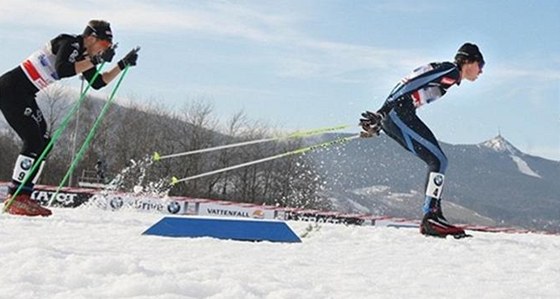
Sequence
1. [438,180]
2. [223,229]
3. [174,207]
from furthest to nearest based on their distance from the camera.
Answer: [174,207]
[438,180]
[223,229]

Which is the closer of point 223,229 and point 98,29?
point 223,229

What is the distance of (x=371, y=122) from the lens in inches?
284

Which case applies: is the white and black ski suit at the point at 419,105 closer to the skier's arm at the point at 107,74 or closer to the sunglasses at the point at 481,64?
the sunglasses at the point at 481,64

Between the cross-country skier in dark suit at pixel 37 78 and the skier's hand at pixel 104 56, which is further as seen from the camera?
the skier's hand at pixel 104 56

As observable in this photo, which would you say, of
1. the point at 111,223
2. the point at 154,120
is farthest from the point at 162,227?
the point at 154,120

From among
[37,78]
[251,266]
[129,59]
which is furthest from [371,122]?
[251,266]

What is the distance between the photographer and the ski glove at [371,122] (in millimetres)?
7207

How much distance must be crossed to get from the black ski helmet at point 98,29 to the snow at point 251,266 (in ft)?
6.14

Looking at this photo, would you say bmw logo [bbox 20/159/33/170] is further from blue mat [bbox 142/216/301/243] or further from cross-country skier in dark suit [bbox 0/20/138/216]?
blue mat [bbox 142/216/301/243]

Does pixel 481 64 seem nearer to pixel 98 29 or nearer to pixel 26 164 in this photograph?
pixel 98 29

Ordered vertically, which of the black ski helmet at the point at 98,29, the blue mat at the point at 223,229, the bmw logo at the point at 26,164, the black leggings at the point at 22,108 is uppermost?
the black ski helmet at the point at 98,29

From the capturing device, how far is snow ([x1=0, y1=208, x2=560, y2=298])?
9.18ft

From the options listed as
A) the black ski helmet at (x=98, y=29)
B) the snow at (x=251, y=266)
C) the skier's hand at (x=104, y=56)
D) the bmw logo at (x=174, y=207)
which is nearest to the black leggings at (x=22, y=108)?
the skier's hand at (x=104, y=56)

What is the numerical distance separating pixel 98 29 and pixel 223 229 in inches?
107
